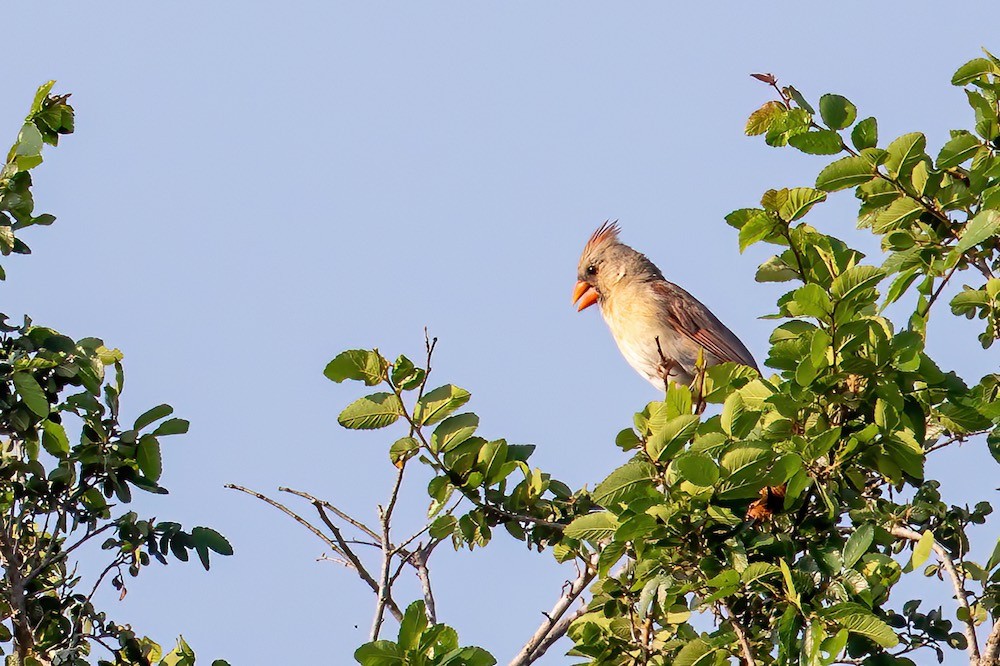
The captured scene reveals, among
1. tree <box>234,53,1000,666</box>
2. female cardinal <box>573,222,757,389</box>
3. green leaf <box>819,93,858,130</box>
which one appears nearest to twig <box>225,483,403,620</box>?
tree <box>234,53,1000,666</box>

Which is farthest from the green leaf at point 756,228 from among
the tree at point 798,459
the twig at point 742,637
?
the twig at point 742,637

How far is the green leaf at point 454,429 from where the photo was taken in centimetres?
329

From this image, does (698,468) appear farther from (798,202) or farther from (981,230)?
(981,230)

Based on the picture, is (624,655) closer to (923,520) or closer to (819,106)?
(923,520)

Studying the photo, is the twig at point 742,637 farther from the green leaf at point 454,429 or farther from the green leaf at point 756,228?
the green leaf at point 756,228

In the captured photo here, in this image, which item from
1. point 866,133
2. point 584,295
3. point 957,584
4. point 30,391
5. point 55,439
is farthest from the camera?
point 584,295

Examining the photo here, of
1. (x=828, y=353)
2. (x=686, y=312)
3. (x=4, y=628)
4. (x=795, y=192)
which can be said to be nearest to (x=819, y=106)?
(x=795, y=192)

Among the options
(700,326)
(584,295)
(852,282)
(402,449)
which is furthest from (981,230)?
(584,295)

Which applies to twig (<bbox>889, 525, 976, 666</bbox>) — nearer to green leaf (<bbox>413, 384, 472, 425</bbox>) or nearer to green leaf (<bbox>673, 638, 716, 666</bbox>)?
green leaf (<bbox>673, 638, 716, 666</bbox>)

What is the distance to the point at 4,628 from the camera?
3.95m

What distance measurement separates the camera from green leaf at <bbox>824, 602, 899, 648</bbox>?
9.09 feet

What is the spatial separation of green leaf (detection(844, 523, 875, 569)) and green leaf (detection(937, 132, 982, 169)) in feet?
3.20

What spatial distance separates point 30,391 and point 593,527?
1.65 meters

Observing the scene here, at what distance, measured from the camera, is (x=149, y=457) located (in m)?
3.87
